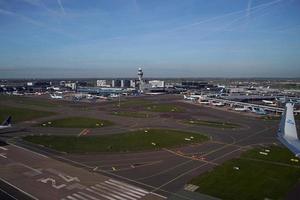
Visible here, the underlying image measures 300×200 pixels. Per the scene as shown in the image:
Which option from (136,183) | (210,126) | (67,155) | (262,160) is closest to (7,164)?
(67,155)

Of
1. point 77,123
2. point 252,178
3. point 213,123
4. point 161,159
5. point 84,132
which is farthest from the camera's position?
point 213,123

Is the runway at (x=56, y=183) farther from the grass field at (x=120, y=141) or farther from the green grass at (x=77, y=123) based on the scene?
the green grass at (x=77, y=123)

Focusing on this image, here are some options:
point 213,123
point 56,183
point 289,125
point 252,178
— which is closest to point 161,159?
point 252,178

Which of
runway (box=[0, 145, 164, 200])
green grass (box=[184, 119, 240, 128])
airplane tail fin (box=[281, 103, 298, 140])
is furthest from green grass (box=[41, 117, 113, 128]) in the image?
airplane tail fin (box=[281, 103, 298, 140])

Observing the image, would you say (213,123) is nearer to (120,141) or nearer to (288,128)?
(120,141)

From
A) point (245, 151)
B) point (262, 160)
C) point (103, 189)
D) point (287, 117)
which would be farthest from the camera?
point (245, 151)

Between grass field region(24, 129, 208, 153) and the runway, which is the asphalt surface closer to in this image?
the runway

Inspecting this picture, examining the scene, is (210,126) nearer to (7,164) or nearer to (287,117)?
(287,117)
